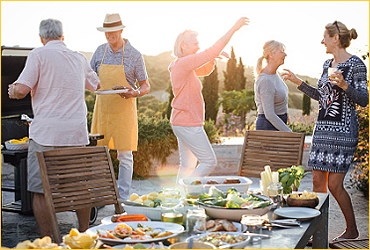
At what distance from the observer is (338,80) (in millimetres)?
3307

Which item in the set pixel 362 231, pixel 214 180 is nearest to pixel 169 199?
pixel 214 180

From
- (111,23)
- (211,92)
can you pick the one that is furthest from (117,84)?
(211,92)

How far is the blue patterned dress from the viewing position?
3482 mm

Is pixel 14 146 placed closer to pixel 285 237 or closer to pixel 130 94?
pixel 130 94

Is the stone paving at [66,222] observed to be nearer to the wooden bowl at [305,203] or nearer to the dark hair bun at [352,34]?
the dark hair bun at [352,34]

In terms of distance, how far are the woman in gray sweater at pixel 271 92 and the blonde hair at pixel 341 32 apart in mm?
631

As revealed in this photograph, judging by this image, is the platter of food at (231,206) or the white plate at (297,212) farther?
the white plate at (297,212)

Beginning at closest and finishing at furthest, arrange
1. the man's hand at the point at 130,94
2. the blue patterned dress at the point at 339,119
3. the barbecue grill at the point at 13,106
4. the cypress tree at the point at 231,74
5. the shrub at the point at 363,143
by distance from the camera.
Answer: the blue patterned dress at the point at 339,119 < the man's hand at the point at 130,94 < the barbecue grill at the point at 13,106 < the shrub at the point at 363,143 < the cypress tree at the point at 231,74

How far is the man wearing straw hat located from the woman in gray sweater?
1146mm

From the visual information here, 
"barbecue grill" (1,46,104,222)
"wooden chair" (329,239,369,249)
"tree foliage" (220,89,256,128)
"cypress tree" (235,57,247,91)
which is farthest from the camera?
"cypress tree" (235,57,247,91)

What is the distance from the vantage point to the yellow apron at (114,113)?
4.53m

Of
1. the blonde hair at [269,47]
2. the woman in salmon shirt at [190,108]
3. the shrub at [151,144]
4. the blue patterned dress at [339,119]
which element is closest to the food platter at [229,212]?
the blue patterned dress at [339,119]

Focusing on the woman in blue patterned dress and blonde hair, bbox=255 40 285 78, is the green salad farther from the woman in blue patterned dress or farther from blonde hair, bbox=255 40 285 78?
blonde hair, bbox=255 40 285 78

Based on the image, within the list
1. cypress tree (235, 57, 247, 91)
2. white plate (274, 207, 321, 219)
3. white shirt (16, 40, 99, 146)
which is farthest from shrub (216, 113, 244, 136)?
cypress tree (235, 57, 247, 91)
